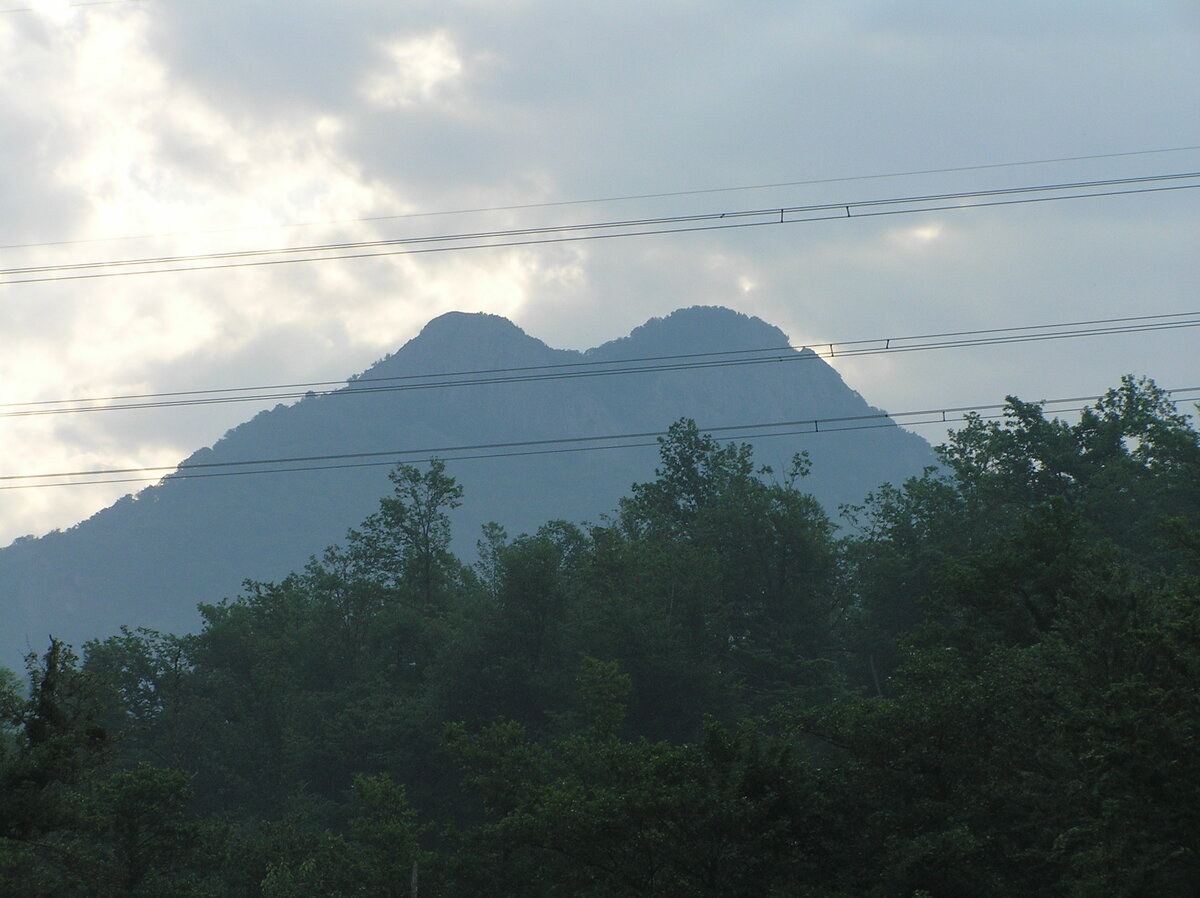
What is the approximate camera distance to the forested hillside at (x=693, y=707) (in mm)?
23328

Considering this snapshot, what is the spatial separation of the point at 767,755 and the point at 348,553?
55294 millimetres

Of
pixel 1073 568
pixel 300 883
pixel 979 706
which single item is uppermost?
pixel 1073 568

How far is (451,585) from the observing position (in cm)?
7538

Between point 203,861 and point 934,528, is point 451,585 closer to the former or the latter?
point 934,528

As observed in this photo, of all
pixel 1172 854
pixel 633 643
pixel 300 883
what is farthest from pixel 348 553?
pixel 1172 854

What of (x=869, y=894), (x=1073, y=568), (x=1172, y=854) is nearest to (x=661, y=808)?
(x=869, y=894)

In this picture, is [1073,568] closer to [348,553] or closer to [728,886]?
[728,886]

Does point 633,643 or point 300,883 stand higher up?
point 633,643

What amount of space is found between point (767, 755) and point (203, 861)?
18.5 metres

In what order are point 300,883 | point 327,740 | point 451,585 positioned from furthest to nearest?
point 451,585 < point 327,740 < point 300,883

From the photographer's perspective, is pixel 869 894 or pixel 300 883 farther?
pixel 300 883

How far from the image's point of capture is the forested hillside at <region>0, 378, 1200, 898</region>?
23328 mm

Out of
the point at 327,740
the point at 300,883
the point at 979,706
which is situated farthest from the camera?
the point at 327,740

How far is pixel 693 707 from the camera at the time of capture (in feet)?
175
